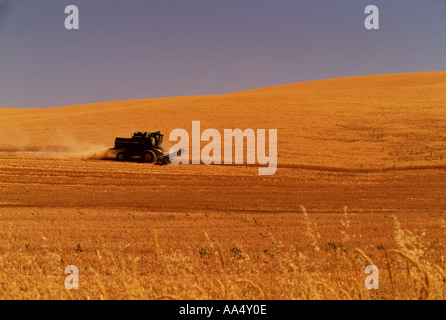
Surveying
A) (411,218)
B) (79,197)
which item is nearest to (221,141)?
(79,197)

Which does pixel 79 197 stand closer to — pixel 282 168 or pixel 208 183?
pixel 208 183

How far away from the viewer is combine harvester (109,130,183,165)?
2583 centimetres

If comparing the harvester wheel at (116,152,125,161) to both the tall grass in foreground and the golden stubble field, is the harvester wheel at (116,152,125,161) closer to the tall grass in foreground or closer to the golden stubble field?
the golden stubble field

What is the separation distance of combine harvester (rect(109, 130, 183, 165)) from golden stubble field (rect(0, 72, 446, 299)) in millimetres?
1324

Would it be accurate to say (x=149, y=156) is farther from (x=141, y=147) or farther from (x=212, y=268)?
(x=212, y=268)

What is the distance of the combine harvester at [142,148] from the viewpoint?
25828 millimetres

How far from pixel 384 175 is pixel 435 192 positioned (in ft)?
17.2

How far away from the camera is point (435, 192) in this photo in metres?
18.6

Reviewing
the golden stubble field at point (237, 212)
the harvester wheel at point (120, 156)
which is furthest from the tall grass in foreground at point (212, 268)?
the harvester wheel at point (120, 156)

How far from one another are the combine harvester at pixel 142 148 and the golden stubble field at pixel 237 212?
132 cm

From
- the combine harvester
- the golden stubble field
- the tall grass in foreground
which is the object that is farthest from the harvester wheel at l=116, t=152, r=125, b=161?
the tall grass in foreground

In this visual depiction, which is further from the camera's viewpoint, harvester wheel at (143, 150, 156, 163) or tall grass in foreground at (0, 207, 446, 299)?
harvester wheel at (143, 150, 156, 163)

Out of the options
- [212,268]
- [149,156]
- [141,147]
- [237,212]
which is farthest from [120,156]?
[212,268]

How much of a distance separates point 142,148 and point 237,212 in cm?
1352
